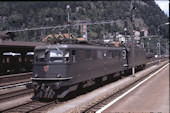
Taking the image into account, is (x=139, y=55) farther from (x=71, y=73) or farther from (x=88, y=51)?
(x=71, y=73)

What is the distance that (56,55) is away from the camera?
12773mm

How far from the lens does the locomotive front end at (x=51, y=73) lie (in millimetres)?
12164

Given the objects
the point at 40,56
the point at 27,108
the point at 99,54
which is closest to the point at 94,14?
the point at 99,54

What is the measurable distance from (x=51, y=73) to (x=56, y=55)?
3.42ft

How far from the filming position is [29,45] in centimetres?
2527

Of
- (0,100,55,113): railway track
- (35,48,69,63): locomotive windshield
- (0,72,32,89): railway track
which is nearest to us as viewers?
(0,100,55,113): railway track

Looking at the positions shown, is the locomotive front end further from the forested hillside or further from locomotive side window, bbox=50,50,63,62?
the forested hillside

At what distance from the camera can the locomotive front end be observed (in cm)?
1216

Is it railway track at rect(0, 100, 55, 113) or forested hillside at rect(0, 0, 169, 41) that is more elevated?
forested hillside at rect(0, 0, 169, 41)

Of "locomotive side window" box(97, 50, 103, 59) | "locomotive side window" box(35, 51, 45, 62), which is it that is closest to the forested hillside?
"locomotive side window" box(97, 50, 103, 59)

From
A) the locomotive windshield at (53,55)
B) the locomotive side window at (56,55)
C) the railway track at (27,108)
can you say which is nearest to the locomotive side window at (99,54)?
the locomotive windshield at (53,55)

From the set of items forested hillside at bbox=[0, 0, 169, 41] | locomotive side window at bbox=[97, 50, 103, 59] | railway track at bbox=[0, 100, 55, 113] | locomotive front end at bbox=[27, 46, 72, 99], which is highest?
forested hillside at bbox=[0, 0, 169, 41]

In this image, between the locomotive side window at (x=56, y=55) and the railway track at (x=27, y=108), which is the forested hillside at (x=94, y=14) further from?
the railway track at (x=27, y=108)

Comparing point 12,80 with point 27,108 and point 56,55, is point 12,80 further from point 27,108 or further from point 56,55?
point 27,108
